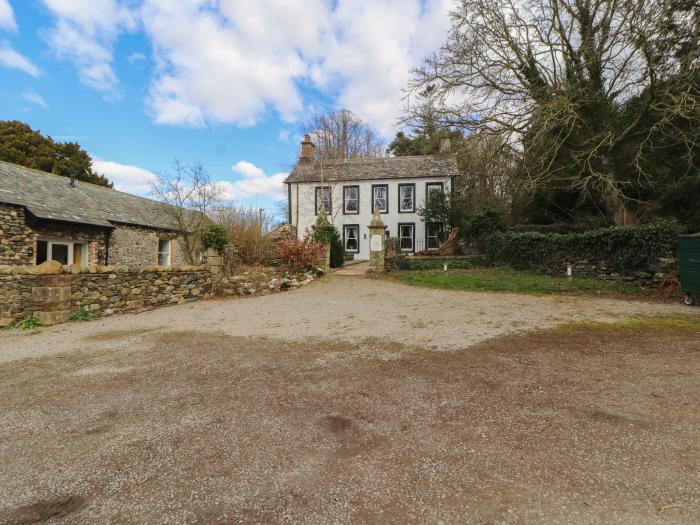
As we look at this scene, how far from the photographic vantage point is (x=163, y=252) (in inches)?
701

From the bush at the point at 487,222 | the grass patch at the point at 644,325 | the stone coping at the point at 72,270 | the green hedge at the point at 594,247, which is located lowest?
the grass patch at the point at 644,325

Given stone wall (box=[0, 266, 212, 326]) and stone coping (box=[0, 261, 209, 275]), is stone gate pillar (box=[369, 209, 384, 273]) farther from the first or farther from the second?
stone coping (box=[0, 261, 209, 275])

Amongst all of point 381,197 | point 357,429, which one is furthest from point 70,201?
point 381,197

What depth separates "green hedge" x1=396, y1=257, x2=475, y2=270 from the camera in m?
14.6

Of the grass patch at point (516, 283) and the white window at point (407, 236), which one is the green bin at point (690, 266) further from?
the white window at point (407, 236)

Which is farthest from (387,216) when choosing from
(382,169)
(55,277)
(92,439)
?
(92,439)

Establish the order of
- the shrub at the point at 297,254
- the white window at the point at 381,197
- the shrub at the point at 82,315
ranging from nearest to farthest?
the shrub at the point at 82,315 < the shrub at the point at 297,254 < the white window at the point at 381,197

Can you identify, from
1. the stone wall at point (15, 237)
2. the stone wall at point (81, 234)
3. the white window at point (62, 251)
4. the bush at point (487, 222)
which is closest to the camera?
the stone wall at point (15, 237)

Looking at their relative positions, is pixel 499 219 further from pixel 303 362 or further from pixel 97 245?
pixel 97 245

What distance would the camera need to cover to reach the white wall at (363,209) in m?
23.3

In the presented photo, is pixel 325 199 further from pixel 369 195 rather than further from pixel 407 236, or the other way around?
pixel 407 236

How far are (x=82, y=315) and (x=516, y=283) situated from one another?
11950mm

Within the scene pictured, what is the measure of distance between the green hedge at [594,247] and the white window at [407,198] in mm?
9704

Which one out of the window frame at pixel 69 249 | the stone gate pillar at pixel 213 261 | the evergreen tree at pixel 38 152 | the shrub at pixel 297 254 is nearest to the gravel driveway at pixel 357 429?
the stone gate pillar at pixel 213 261
